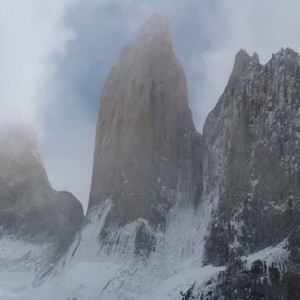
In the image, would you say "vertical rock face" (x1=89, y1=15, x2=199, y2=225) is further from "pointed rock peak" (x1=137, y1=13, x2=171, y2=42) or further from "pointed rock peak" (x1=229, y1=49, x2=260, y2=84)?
"pointed rock peak" (x1=229, y1=49, x2=260, y2=84)

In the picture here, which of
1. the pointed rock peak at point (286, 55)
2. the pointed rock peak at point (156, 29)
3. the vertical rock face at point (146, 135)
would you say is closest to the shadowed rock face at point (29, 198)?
the vertical rock face at point (146, 135)

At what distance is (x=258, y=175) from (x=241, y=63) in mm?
10873

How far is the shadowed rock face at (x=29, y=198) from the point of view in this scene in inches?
2351

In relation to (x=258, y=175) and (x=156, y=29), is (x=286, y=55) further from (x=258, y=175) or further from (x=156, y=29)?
(x=156, y=29)

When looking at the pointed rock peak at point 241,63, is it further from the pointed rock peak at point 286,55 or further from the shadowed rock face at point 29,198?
the shadowed rock face at point 29,198

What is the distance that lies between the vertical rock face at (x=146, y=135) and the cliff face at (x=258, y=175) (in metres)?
4.37

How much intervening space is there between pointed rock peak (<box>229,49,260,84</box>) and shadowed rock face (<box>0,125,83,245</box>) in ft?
64.9

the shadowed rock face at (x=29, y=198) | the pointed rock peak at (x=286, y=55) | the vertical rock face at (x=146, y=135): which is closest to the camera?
the pointed rock peak at (x=286, y=55)

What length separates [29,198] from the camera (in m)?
62.7

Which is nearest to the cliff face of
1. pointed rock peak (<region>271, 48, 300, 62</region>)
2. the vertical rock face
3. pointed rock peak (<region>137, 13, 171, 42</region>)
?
pointed rock peak (<region>271, 48, 300, 62</region>)

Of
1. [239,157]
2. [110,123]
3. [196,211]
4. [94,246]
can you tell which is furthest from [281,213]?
[110,123]

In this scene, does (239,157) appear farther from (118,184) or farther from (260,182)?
(118,184)

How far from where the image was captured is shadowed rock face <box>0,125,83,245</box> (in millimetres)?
59719

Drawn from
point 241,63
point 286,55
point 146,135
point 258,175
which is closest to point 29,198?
point 146,135
